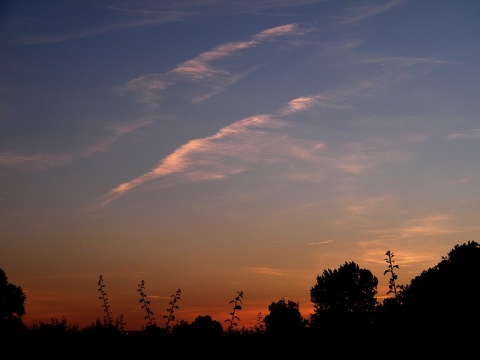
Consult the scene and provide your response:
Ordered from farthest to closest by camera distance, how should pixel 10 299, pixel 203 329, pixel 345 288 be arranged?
pixel 345 288
pixel 10 299
pixel 203 329

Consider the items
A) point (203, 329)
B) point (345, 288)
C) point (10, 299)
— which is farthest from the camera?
point (345, 288)

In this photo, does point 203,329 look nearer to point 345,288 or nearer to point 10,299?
point 10,299

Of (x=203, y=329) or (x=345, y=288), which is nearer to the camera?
(x=203, y=329)

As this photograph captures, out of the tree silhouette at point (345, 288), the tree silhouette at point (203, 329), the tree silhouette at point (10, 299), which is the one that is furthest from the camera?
the tree silhouette at point (345, 288)

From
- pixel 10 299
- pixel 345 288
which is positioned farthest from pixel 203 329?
pixel 345 288

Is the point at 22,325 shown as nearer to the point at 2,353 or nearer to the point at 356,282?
the point at 2,353

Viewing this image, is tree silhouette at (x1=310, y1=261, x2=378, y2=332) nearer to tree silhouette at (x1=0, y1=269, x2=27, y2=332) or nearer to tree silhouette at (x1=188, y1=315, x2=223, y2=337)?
tree silhouette at (x1=0, y1=269, x2=27, y2=332)

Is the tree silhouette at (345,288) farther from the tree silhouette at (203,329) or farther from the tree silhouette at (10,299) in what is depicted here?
the tree silhouette at (203,329)

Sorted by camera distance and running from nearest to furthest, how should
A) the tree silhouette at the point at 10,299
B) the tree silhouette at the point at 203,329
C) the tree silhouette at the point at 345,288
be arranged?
1. the tree silhouette at the point at 203,329
2. the tree silhouette at the point at 10,299
3. the tree silhouette at the point at 345,288

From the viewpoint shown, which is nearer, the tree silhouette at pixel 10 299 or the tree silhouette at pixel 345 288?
the tree silhouette at pixel 10 299

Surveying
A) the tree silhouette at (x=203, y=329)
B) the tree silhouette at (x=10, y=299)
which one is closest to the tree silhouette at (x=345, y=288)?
the tree silhouette at (x=10, y=299)

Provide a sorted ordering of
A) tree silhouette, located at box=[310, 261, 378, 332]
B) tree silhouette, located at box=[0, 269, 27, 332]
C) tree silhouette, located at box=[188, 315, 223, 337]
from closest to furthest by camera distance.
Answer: tree silhouette, located at box=[188, 315, 223, 337]
tree silhouette, located at box=[0, 269, 27, 332]
tree silhouette, located at box=[310, 261, 378, 332]

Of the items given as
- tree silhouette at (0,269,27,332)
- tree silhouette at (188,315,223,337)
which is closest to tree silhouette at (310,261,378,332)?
tree silhouette at (0,269,27,332)

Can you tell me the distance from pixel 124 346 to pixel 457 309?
11902 mm
